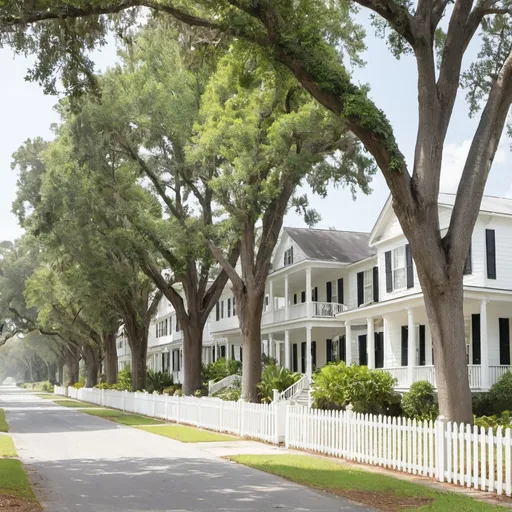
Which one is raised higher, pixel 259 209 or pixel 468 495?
pixel 259 209

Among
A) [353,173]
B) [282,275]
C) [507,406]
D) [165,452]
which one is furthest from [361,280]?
[165,452]

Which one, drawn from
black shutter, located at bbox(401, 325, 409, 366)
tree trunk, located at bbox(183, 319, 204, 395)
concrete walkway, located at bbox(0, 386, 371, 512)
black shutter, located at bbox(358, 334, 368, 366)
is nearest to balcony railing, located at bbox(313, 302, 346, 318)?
black shutter, located at bbox(358, 334, 368, 366)

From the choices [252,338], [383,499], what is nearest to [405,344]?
[252,338]

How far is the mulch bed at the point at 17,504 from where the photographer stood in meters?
10.5

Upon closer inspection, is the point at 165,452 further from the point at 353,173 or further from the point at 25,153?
the point at 25,153

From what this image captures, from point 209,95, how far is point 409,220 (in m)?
13.7

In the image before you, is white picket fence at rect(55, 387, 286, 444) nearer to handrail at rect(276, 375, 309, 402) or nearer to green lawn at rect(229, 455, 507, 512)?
green lawn at rect(229, 455, 507, 512)

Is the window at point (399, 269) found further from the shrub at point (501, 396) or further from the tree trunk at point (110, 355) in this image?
the tree trunk at point (110, 355)

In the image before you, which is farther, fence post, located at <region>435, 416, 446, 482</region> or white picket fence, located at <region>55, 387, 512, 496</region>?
fence post, located at <region>435, 416, 446, 482</region>

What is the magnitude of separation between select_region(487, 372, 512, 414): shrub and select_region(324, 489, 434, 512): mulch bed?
14044 millimetres

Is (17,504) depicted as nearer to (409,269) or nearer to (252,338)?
(252,338)

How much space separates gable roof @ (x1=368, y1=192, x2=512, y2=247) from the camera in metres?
27.5

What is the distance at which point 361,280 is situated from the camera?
35.3 meters

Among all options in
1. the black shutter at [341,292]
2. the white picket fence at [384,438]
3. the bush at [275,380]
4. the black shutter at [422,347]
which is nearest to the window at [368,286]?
the black shutter at [341,292]
